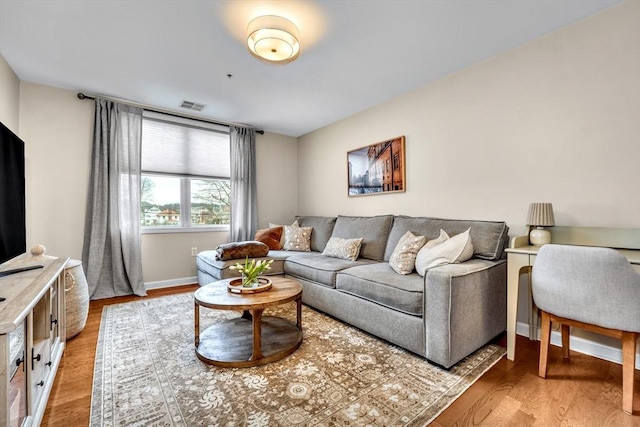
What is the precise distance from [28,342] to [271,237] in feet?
9.15

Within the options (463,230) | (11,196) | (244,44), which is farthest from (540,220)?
(11,196)

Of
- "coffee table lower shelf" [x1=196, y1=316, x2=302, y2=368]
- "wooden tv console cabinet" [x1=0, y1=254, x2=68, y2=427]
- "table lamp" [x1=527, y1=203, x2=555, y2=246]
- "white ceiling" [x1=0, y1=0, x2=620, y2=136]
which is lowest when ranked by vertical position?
"coffee table lower shelf" [x1=196, y1=316, x2=302, y2=368]

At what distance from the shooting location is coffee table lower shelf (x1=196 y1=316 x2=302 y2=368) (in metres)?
1.84

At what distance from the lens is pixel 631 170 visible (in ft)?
6.04

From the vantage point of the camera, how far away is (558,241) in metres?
2.11

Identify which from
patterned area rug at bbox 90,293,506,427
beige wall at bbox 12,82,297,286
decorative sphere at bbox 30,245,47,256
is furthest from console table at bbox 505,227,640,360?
beige wall at bbox 12,82,297,286

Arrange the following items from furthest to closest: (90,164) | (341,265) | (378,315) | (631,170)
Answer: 1. (90,164)
2. (341,265)
3. (378,315)
4. (631,170)

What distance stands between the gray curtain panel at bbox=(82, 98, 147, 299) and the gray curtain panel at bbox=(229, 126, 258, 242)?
3.95ft

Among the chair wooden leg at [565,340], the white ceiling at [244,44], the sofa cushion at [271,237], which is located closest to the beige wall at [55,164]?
the white ceiling at [244,44]

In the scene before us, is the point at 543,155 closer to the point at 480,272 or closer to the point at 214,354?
the point at 480,272

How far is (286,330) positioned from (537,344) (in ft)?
6.30

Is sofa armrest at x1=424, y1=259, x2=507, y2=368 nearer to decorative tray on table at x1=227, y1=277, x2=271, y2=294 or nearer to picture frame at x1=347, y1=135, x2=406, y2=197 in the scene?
decorative tray on table at x1=227, y1=277, x2=271, y2=294

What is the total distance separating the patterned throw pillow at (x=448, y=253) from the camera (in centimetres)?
209

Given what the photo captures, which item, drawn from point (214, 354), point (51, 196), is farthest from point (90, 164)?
point (214, 354)
